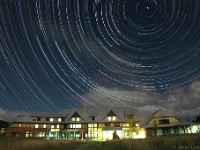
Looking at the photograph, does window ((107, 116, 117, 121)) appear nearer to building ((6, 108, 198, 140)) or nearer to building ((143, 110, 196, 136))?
building ((6, 108, 198, 140))

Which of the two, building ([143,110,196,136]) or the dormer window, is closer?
building ([143,110,196,136])

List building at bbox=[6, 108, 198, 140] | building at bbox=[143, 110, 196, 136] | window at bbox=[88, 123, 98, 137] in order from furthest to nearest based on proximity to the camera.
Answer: window at bbox=[88, 123, 98, 137]
building at bbox=[6, 108, 198, 140]
building at bbox=[143, 110, 196, 136]

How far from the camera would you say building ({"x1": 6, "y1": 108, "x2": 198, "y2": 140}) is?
69.4 metres

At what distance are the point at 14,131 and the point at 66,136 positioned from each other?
16.8 meters

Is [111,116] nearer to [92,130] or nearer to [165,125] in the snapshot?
[92,130]

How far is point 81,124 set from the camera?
3002 inches

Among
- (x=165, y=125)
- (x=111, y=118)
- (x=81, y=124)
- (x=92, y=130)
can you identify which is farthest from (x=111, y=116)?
(x=165, y=125)

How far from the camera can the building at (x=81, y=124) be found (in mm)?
69444

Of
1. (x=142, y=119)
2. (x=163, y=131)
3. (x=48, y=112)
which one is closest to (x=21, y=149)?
(x=163, y=131)

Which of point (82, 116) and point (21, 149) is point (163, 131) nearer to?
point (82, 116)

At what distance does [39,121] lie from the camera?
77.8 m

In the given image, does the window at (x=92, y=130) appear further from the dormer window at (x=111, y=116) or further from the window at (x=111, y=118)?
the window at (x=111, y=118)

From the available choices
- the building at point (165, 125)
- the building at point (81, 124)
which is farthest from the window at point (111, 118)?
the building at point (165, 125)

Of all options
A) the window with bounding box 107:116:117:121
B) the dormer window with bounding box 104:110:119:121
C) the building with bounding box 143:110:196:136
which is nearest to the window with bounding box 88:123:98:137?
the dormer window with bounding box 104:110:119:121
